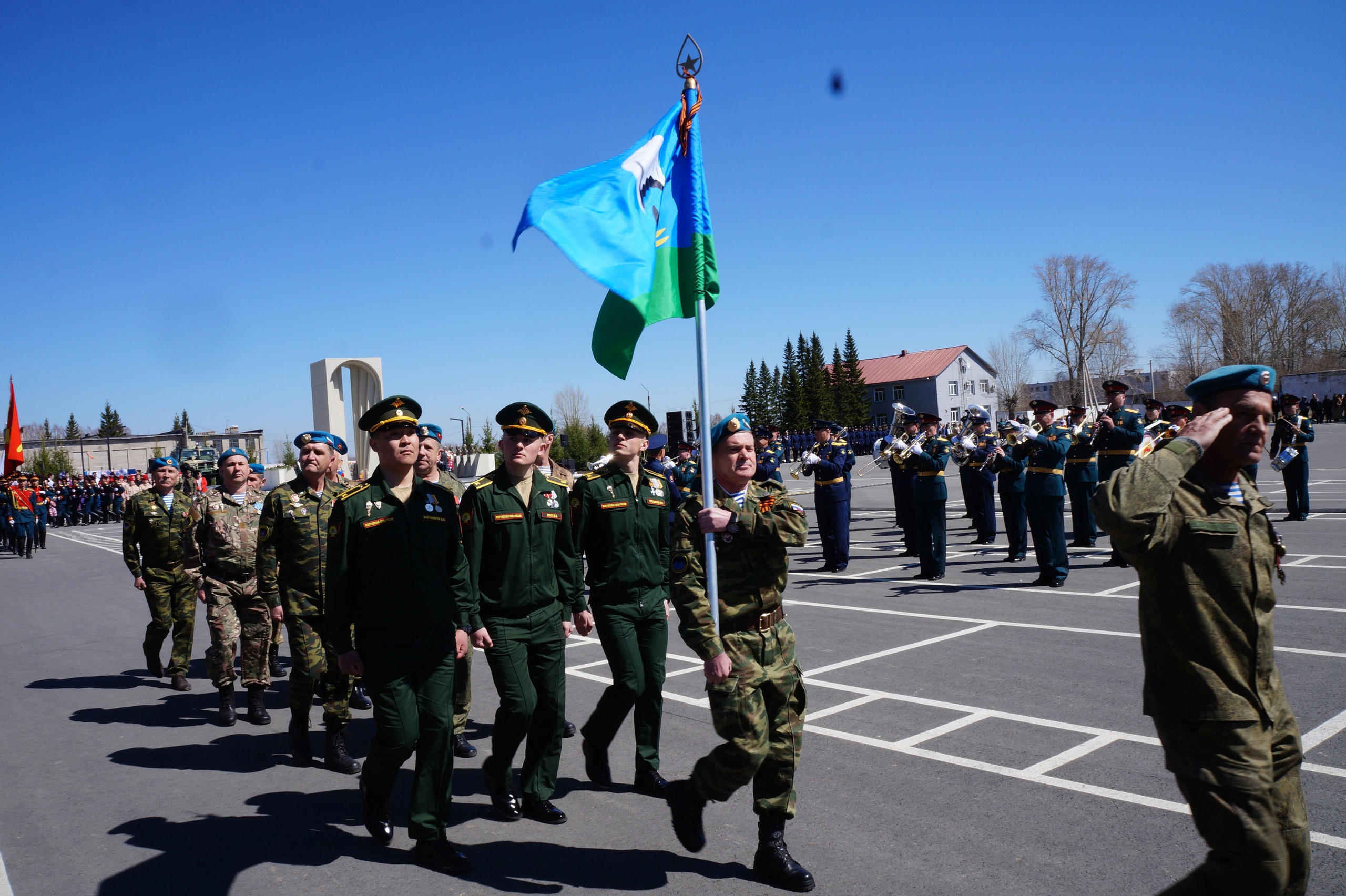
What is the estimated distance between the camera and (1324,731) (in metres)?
5.32

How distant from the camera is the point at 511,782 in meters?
5.01

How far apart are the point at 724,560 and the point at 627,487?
4.84 ft

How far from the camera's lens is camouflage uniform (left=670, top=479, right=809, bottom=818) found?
3.89 m

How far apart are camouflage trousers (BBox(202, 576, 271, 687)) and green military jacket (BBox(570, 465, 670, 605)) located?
3246 millimetres

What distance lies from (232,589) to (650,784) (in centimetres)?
414

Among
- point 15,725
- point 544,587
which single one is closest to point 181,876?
point 544,587

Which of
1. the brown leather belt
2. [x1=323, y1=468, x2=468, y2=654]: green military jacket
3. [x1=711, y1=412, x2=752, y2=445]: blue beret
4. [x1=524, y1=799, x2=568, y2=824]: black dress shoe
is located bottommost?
[x1=524, y1=799, x2=568, y2=824]: black dress shoe

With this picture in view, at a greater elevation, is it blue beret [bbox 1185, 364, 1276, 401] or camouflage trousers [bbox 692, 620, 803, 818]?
blue beret [bbox 1185, 364, 1276, 401]

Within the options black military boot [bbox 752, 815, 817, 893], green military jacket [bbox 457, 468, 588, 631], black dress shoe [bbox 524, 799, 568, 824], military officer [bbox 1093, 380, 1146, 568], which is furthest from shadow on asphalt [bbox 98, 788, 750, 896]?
military officer [bbox 1093, 380, 1146, 568]

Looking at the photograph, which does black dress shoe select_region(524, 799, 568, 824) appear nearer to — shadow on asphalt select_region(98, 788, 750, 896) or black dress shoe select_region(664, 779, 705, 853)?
shadow on asphalt select_region(98, 788, 750, 896)

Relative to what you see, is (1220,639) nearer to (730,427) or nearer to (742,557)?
(742,557)

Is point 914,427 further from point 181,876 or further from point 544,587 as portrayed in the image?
point 181,876

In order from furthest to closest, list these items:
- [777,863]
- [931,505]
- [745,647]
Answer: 1. [931,505]
2. [745,647]
3. [777,863]

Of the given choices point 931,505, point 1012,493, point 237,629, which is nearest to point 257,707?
point 237,629
